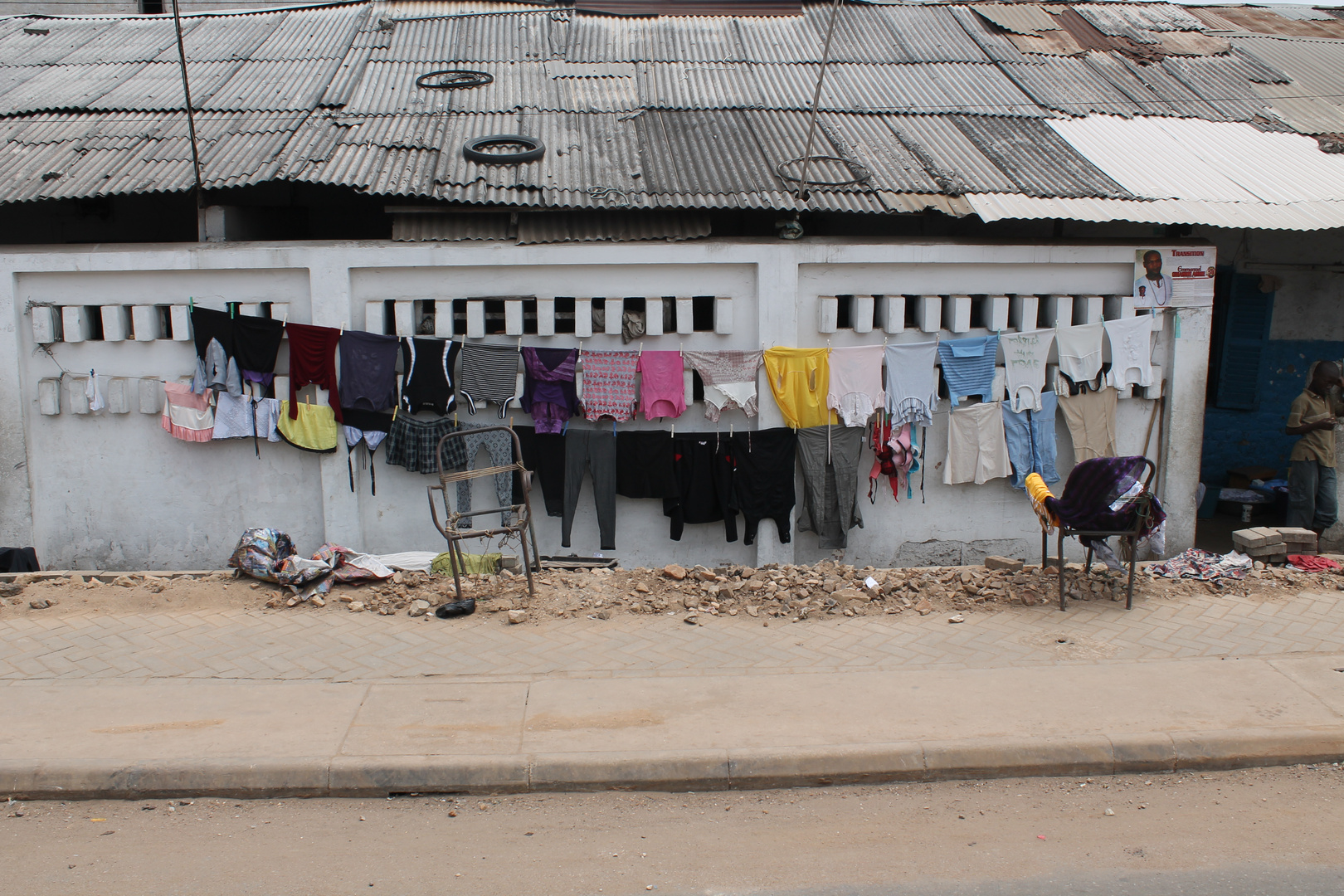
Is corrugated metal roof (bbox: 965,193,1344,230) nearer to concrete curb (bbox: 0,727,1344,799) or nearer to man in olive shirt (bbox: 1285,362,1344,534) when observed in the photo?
man in olive shirt (bbox: 1285,362,1344,534)

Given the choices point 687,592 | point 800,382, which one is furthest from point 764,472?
point 687,592

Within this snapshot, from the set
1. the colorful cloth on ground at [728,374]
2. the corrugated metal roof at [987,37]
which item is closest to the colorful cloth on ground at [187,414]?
the colorful cloth on ground at [728,374]

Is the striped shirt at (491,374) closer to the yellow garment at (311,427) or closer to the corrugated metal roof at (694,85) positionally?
the yellow garment at (311,427)

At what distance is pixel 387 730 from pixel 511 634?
57.4 inches

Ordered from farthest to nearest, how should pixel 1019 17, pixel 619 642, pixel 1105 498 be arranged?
pixel 1019 17 < pixel 1105 498 < pixel 619 642

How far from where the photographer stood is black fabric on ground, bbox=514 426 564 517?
312 inches

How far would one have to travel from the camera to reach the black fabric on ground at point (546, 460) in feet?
26.0

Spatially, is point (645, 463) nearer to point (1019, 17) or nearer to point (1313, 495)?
point (1313, 495)

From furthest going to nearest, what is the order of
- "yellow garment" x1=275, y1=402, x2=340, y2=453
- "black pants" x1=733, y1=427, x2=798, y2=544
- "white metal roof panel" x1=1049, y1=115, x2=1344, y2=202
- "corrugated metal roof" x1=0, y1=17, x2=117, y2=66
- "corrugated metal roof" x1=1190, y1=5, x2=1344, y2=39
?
"corrugated metal roof" x1=1190, y1=5, x2=1344, y2=39
"corrugated metal roof" x1=0, y1=17, x2=117, y2=66
"white metal roof panel" x1=1049, y1=115, x2=1344, y2=202
"black pants" x1=733, y1=427, x2=798, y2=544
"yellow garment" x1=275, y1=402, x2=340, y2=453

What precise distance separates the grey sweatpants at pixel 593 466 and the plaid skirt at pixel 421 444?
3.05ft

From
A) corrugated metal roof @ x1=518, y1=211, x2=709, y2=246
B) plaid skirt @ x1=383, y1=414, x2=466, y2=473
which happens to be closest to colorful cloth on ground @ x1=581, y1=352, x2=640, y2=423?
corrugated metal roof @ x1=518, y1=211, x2=709, y2=246

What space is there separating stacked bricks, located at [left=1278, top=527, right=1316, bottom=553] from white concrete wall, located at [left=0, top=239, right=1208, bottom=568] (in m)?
0.72

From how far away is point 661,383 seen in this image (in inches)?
307

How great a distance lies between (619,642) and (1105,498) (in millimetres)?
3537
